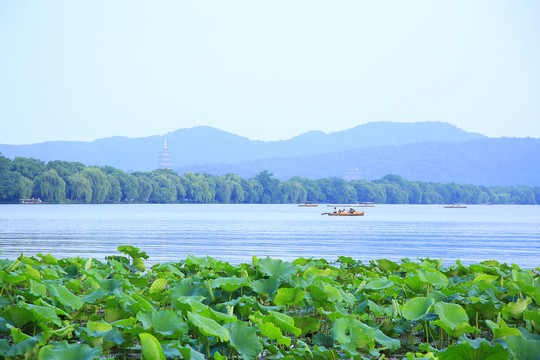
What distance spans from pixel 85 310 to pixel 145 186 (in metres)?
86.7

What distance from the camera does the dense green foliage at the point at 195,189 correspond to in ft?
242

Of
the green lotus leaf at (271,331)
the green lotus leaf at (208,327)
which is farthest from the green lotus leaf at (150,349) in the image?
the green lotus leaf at (271,331)

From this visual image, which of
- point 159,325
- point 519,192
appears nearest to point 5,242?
point 159,325

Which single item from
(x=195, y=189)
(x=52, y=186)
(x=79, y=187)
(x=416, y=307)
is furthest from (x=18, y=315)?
(x=195, y=189)

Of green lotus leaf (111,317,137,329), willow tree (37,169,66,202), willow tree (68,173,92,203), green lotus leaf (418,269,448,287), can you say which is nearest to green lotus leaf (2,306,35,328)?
green lotus leaf (111,317,137,329)

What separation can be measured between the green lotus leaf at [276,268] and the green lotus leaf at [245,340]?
5.01 feet

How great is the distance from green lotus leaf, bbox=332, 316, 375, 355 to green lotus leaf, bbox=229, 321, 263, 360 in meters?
0.49

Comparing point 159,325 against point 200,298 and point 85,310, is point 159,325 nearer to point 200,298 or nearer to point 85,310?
point 200,298

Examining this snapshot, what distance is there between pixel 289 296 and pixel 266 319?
2.40ft

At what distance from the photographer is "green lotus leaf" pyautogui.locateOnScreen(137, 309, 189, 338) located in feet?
10.9

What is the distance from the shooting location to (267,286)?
4707mm

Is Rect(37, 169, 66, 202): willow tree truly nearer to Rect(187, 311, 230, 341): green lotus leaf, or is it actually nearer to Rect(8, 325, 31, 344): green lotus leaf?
Rect(8, 325, 31, 344): green lotus leaf

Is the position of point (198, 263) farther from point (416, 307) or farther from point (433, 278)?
point (416, 307)

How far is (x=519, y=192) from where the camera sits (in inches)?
5758
